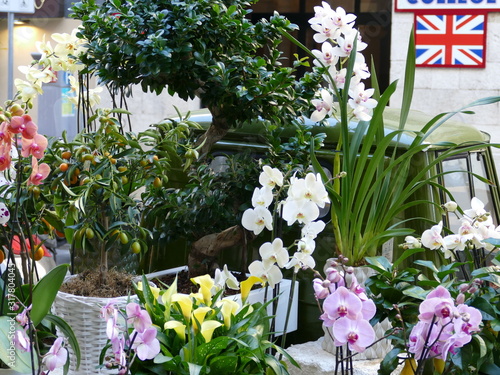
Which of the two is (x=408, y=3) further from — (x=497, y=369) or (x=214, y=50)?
(x=497, y=369)

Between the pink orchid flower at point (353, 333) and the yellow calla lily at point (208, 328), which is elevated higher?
the pink orchid flower at point (353, 333)

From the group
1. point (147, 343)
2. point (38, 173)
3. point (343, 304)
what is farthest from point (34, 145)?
point (343, 304)

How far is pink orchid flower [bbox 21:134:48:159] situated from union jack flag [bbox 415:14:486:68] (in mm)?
8049

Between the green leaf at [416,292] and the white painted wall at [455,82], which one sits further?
the white painted wall at [455,82]

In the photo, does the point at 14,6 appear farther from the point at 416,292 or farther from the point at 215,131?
the point at 416,292

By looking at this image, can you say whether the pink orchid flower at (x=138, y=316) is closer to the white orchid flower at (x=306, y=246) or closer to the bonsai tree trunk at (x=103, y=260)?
the white orchid flower at (x=306, y=246)

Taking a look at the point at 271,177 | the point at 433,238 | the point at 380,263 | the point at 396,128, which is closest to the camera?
the point at 271,177

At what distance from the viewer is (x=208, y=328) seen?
2.03 meters

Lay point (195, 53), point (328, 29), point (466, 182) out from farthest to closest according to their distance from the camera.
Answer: point (466, 182) → point (328, 29) → point (195, 53)

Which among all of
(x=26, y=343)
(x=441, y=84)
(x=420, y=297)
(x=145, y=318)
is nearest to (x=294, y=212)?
(x=420, y=297)

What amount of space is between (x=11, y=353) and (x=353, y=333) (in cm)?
96

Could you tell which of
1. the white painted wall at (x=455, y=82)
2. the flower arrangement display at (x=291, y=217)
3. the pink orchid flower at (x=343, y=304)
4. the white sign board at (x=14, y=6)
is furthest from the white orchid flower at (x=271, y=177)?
the white painted wall at (x=455, y=82)

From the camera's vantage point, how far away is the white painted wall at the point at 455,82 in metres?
9.56

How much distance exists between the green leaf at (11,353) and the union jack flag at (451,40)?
8110mm
